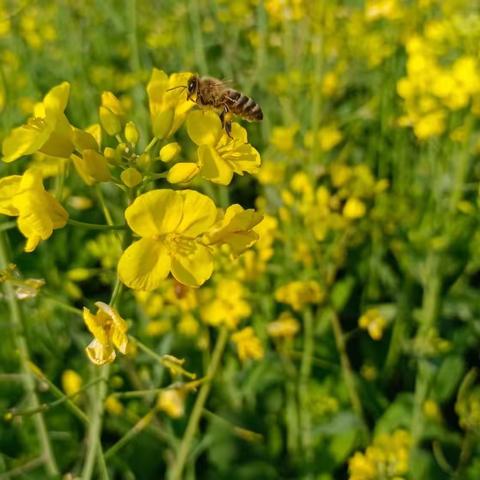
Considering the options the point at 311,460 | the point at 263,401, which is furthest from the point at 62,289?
the point at 311,460

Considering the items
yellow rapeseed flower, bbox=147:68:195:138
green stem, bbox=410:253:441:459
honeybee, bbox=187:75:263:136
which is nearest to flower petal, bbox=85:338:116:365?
yellow rapeseed flower, bbox=147:68:195:138

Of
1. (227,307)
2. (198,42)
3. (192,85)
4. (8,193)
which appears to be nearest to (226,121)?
(192,85)

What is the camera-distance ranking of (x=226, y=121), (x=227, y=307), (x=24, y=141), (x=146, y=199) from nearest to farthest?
(x=146, y=199)
(x=24, y=141)
(x=226, y=121)
(x=227, y=307)

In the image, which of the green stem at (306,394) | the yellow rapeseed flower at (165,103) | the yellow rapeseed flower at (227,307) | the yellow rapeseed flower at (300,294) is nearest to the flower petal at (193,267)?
the yellow rapeseed flower at (165,103)

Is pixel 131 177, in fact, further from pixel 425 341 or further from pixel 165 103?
pixel 425 341

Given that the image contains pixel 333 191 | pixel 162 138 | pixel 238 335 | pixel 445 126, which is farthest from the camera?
pixel 333 191

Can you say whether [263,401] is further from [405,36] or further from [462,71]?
[405,36]
